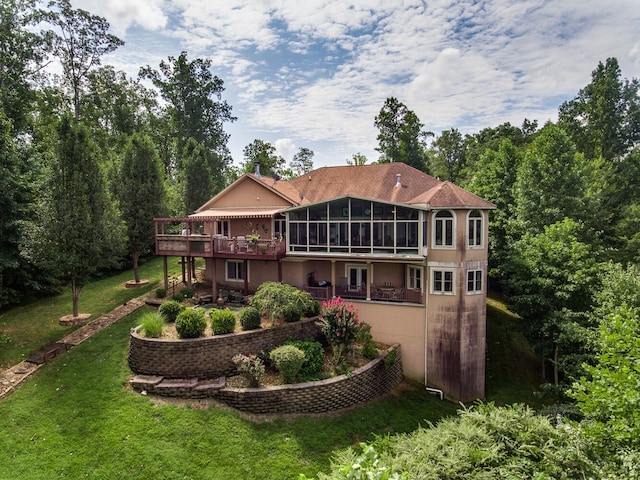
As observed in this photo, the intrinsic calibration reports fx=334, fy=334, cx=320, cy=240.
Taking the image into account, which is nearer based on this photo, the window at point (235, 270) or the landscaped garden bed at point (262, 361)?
the landscaped garden bed at point (262, 361)

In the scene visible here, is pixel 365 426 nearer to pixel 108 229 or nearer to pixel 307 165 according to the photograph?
pixel 108 229

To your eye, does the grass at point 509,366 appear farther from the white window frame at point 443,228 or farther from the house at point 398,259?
the white window frame at point 443,228

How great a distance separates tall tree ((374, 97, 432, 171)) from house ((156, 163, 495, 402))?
15.6m

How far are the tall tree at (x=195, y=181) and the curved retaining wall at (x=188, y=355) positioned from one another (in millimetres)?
17231

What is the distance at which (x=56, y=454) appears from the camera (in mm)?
9789

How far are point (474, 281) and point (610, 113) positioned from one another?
23.7m

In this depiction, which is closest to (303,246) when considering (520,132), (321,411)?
(321,411)

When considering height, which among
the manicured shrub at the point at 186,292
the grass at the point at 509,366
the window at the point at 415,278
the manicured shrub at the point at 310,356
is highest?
the window at the point at 415,278

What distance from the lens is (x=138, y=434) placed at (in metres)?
10.6

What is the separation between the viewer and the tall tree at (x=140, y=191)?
70.3 feet

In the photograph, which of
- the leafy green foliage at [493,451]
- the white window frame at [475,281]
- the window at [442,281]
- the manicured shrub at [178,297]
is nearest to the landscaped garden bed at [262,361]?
the manicured shrub at [178,297]

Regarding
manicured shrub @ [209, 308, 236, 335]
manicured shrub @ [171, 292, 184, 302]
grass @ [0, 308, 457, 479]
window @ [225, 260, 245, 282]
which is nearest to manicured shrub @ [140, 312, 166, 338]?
grass @ [0, 308, 457, 479]

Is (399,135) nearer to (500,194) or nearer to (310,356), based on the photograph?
(500,194)

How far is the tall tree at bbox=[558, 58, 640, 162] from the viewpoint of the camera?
27.0 meters
